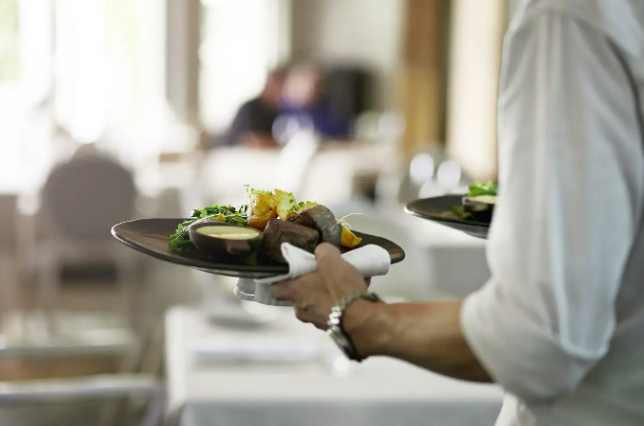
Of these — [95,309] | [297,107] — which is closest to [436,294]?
[95,309]

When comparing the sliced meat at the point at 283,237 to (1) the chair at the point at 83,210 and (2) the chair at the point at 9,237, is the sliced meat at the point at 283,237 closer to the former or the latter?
(1) the chair at the point at 83,210

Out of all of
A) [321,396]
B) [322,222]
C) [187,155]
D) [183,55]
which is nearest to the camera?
[322,222]

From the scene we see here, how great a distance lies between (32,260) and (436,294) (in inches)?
83.9

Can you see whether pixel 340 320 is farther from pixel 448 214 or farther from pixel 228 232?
pixel 448 214

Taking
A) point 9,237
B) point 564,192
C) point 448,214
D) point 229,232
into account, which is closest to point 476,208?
point 448,214

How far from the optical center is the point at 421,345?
90 cm

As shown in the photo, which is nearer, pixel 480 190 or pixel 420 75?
pixel 480 190

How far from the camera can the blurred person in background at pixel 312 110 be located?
431 inches

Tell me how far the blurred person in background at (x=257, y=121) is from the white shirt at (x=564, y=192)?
852cm

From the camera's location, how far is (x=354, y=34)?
12.3 metres

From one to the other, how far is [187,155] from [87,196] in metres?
2.65

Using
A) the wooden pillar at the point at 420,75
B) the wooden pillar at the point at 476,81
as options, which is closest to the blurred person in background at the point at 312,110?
the wooden pillar at the point at 420,75

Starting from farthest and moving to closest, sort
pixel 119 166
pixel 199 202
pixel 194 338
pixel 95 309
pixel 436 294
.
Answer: pixel 95 309 < pixel 199 202 < pixel 119 166 < pixel 436 294 < pixel 194 338

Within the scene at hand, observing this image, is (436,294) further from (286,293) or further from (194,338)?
(286,293)
